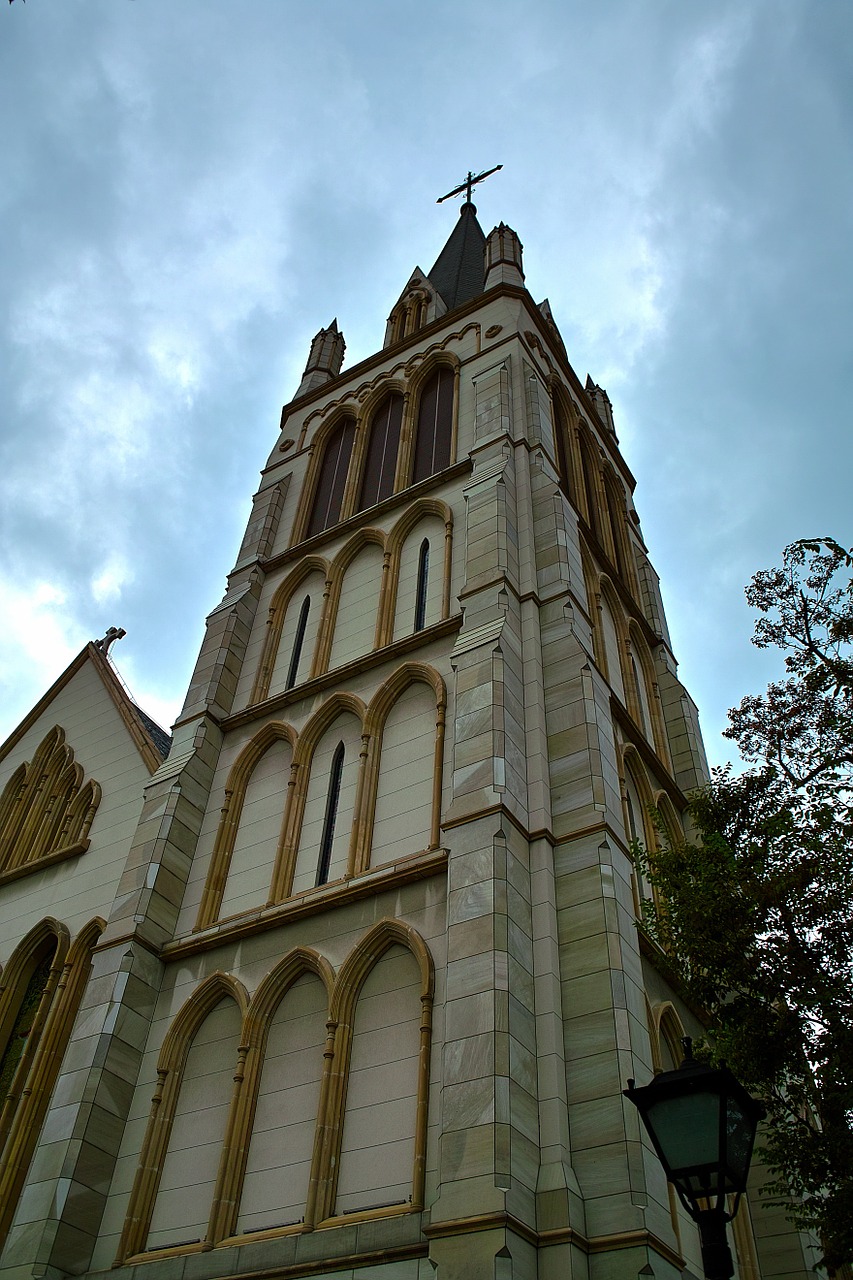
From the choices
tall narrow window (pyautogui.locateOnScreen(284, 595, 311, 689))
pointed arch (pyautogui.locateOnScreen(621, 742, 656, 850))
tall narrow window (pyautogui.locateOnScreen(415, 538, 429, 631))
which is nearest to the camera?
pointed arch (pyautogui.locateOnScreen(621, 742, 656, 850))

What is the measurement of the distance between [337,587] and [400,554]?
1387 millimetres

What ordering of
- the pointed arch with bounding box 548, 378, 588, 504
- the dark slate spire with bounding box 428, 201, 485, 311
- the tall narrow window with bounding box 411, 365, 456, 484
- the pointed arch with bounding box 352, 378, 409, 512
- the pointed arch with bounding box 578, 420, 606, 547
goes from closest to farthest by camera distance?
the tall narrow window with bounding box 411, 365, 456, 484 < the pointed arch with bounding box 352, 378, 409, 512 < the pointed arch with bounding box 548, 378, 588, 504 < the pointed arch with bounding box 578, 420, 606, 547 < the dark slate spire with bounding box 428, 201, 485, 311

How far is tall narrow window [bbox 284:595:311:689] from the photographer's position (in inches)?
712

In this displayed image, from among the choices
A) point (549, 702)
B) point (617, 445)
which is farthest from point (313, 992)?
point (617, 445)

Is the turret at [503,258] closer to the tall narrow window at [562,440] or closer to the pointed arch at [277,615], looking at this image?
the tall narrow window at [562,440]

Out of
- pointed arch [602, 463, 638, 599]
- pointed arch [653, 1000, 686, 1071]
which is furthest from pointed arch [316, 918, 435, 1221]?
pointed arch [602, 463, 638, 599]

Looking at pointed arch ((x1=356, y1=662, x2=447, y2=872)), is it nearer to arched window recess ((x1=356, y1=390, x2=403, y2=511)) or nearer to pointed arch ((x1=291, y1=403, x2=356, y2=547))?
arched window recess ((x1=356, y1=390, x2=403, y2=511))

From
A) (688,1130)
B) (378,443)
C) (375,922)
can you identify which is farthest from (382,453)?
(688,1130)

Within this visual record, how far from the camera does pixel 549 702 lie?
14.0m

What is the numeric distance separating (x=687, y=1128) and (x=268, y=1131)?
696cm

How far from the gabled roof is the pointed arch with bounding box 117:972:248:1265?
6658 millimetres

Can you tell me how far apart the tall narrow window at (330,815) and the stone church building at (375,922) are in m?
0.04

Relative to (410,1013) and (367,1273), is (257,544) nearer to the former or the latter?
(410,1013)

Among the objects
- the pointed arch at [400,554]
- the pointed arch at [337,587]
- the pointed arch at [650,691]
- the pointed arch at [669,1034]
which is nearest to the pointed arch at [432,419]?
the pointed arch at [400,554]
